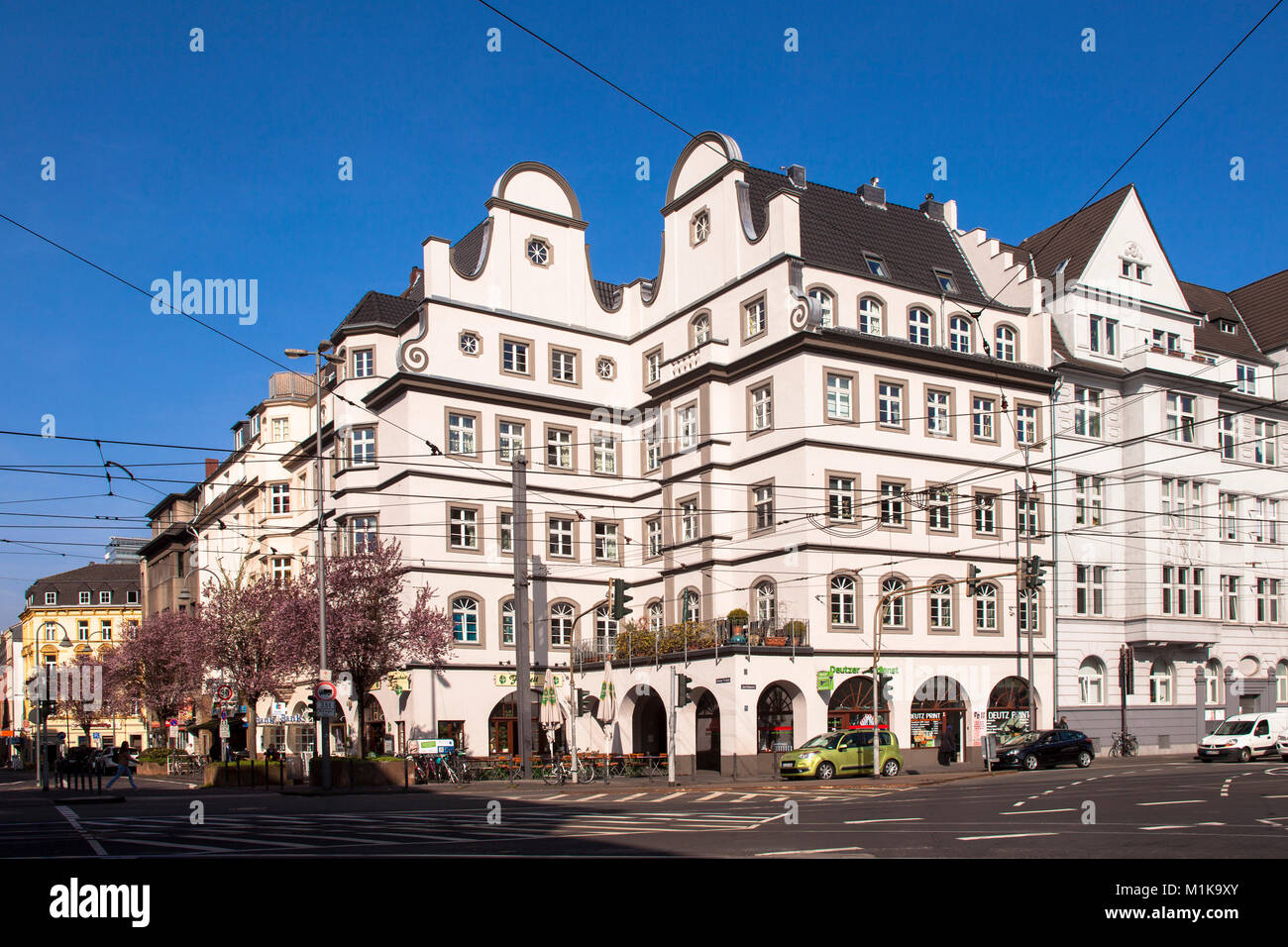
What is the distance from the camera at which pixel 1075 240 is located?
185 ft

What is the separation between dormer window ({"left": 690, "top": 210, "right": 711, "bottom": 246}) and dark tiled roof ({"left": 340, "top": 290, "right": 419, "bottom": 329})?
41.4 ft

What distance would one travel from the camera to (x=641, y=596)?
171 feet

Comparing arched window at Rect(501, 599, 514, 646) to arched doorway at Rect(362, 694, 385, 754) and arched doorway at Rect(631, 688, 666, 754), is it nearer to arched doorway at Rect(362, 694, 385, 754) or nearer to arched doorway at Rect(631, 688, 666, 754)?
arched doorway at Rect(362, 694, 385, 754)

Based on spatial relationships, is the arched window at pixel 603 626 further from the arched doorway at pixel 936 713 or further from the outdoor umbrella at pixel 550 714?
the arched doorway at pixel 936 713

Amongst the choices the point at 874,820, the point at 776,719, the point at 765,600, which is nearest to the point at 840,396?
the point at 765,600

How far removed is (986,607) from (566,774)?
701 inches

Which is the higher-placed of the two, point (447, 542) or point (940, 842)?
point (447, 542)

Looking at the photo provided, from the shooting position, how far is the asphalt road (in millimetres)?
14453

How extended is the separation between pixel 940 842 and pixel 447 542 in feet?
118

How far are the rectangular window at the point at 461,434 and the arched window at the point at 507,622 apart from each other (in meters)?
6.45

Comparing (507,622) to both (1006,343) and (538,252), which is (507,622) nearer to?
(538,252)

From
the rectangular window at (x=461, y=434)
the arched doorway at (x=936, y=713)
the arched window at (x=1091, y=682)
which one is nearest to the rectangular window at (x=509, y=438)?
the rectangular window at (x=461, y=434)
